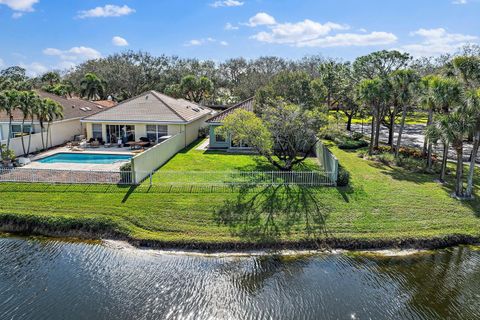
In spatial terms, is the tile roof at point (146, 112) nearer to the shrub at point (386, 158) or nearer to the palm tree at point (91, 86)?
the shrub at point (386, 158)

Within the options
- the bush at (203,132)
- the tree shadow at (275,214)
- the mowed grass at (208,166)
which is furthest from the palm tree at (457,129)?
the bush at (203,132)

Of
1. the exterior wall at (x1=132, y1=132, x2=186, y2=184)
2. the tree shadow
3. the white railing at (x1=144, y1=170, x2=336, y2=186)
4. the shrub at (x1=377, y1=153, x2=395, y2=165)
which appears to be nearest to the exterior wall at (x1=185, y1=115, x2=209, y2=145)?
the exterior wall at (x1=132, y1=132, x2=186, y2=184)

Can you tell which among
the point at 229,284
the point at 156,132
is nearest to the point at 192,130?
the point at 156,132

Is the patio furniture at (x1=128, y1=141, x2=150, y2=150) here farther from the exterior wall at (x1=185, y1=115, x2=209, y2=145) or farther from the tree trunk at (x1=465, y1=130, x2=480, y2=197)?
the tree trunk at (x1=465, y1=130, x2=480, y2=197)

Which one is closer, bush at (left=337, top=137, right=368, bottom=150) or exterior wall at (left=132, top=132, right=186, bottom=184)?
exterior wall at (left=132, top=132, right=186, bottom=184)

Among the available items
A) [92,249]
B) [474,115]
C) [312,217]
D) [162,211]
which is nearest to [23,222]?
[92,249]

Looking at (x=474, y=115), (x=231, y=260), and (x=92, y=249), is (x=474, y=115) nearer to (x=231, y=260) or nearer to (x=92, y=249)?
(x=231, y=260)
